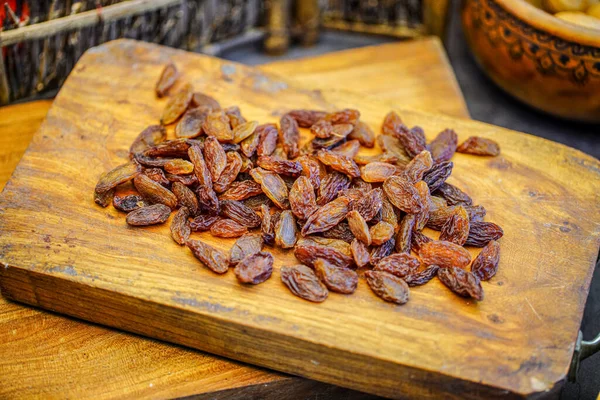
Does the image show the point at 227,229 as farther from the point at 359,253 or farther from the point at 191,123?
the point at 191,123

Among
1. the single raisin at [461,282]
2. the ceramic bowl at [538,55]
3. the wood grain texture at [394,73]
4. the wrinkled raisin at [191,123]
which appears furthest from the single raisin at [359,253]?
the ceramic bowl at [538,55]

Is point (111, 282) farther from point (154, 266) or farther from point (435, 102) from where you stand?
point (435, 102)

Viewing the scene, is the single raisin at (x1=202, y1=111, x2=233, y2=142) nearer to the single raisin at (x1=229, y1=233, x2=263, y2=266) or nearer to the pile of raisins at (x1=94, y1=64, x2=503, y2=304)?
the pile of raisins at (x1=94, y1=64, x2=503, y2=304)

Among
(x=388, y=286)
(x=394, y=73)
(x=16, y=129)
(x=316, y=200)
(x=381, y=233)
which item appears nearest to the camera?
(x=388, y=286)

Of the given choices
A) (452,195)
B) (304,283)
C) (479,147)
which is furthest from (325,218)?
(479,147)

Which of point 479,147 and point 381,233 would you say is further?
point 479,147

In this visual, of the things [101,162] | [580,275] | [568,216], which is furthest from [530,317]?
[101,162]

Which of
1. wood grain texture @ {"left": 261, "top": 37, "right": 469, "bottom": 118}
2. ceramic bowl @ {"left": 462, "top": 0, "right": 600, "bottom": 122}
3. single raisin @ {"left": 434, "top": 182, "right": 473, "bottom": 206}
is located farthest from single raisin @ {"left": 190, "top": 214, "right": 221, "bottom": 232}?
ceramic bowl @ {"left": 462, "top": 0, "right": 600, "bottom": 122}
